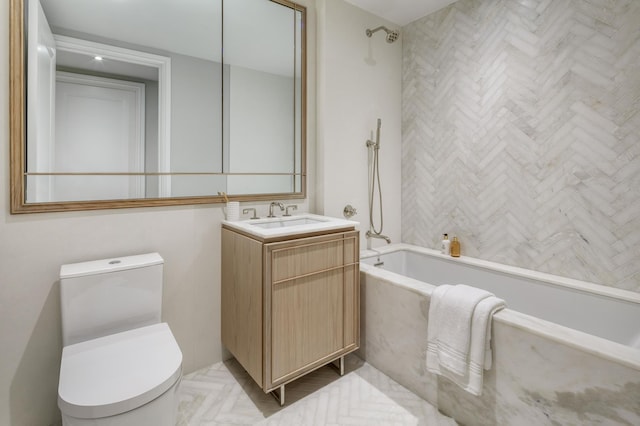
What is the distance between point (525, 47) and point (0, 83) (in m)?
2.92

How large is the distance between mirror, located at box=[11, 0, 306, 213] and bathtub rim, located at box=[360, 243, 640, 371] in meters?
1.00

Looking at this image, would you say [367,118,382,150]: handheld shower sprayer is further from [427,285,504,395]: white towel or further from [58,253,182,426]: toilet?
[58,253,182,426]: toilet

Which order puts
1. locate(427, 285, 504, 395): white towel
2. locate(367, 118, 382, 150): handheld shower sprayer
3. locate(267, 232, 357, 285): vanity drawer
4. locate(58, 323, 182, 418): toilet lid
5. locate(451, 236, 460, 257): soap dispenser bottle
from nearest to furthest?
locate(58, 323, 182, 418): toilet lid
locate(427, 285, 504, 395): white towel
locate(267, 232, 357, 285): vanity drawer
locate(451, 236, 460, 257): soap dispenser bottle
locate(367, 118, 382, 150): handheld shower sprayer

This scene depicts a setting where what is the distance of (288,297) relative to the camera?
1.70 meters

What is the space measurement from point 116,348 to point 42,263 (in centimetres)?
58

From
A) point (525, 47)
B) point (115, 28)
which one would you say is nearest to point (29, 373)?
point (115, 28)

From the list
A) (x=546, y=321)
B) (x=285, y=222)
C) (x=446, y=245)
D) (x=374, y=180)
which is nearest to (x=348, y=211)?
(x=374, y=180)

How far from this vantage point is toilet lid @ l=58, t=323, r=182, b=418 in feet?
3.58

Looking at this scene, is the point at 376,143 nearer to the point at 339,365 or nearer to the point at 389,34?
the point at 389,34

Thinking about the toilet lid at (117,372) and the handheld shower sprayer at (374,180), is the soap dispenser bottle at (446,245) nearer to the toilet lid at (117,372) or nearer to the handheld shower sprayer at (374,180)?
the handheld shower sprayer at (374,180)

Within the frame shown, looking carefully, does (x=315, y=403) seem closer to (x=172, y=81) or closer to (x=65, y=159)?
(x=65, y=159)

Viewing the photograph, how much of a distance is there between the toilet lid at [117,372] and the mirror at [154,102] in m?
0.70

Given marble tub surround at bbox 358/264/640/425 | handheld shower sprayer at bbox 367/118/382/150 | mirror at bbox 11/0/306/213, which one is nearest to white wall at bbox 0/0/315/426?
mirror at bbox 11/0/306/213

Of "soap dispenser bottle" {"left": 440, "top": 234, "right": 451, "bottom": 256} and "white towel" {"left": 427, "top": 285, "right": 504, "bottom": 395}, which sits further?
"soap dispenser bottle" {"left": 440, "top": 234, "right": 451, "bottom": 256}
